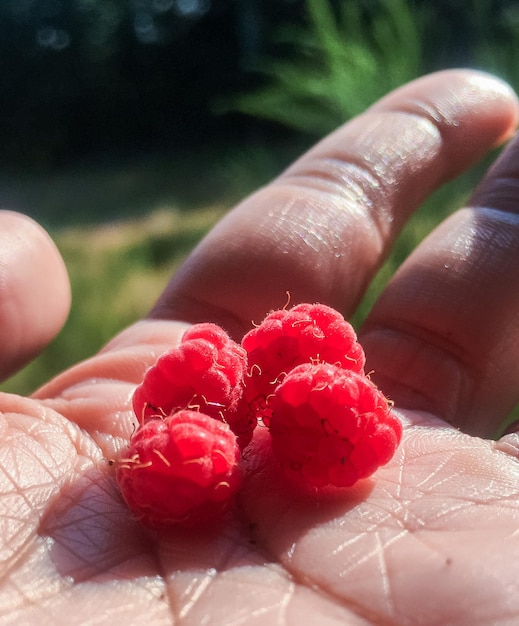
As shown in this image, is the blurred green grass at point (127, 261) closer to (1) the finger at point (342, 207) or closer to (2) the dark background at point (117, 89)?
(1) the finger at point (342, 207)

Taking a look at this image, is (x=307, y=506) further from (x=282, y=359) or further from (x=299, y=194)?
(x=299, y=194)

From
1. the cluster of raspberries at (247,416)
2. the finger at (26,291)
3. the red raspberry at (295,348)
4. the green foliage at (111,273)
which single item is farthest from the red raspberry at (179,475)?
the green foliage at (111,273)

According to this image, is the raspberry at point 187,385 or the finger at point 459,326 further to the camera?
the finger at point 459,326

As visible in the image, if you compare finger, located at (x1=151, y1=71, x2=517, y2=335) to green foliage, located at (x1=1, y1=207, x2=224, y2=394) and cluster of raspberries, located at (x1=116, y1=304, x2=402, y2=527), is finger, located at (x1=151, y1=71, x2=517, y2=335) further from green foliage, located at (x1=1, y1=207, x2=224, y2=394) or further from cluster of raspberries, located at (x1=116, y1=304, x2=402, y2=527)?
green foliage, located at (x1=1, y1=207, x2=224, y2=394)

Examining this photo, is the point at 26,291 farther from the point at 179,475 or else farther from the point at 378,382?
the point at 378,382

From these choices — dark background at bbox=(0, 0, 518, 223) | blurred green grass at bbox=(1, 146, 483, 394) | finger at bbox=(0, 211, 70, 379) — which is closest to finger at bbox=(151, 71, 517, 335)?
finger at bbox=(0, 211, 70, 379)

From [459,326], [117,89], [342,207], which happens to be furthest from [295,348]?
[117,89]
